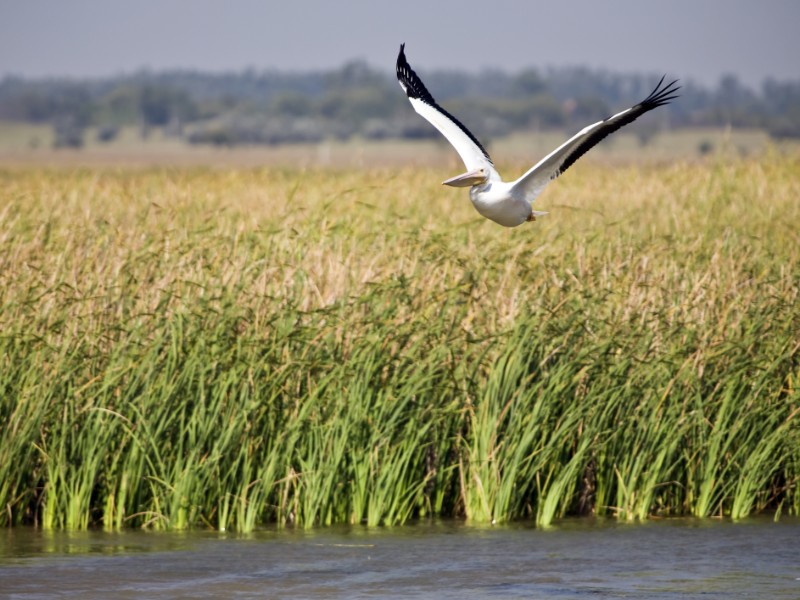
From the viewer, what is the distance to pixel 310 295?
9273mm

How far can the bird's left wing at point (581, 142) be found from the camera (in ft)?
25.5

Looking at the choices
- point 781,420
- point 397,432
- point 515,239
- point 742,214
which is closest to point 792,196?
point 742,214

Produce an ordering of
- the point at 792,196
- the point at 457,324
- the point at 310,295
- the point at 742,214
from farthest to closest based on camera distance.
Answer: the point at 792,196, the point at 742,214, the point at 310,295, the point at 457,324

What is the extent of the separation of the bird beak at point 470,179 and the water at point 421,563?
203cm

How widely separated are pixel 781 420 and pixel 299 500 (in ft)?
9.97

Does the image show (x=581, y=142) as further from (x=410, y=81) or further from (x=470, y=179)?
(x=410, y=81)

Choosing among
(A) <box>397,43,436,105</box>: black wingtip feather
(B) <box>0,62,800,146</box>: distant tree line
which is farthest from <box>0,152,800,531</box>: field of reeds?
(B) <box>0,62,800,146</box>: distant tree line

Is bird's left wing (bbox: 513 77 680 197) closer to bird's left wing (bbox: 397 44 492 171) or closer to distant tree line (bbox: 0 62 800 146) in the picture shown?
bird's left wing (bbox: 397 44 492 171)

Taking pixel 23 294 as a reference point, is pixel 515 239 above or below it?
above

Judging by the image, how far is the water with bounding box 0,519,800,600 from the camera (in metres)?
7.08

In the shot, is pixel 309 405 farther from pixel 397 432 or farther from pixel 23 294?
pixel 23 294

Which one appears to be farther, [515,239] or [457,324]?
[515,239]

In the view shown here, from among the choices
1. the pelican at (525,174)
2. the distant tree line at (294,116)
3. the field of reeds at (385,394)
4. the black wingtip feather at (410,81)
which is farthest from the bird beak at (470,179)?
the distant tree line at (294,116)

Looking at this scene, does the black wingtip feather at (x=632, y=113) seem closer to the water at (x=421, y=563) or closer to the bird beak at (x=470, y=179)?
the bird beak at (x=470, y=179)
